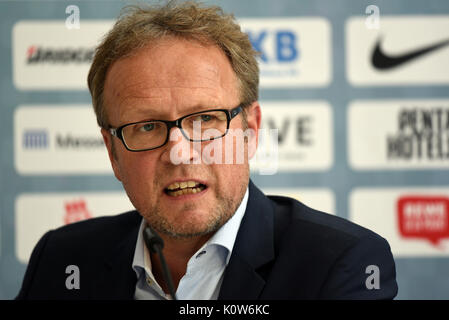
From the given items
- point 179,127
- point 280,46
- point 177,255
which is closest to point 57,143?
point 280,46

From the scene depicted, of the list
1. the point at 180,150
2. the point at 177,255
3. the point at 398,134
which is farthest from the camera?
the point at 398,134

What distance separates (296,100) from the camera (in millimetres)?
2154

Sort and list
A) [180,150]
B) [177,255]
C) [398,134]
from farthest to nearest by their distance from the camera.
Answer: 1. [398,134]
2. [177,255]
3. [180,150]

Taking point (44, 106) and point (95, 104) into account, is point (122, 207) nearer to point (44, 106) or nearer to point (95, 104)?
point (44, 106)

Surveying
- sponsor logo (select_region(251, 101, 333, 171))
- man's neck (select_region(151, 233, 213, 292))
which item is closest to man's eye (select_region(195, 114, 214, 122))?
man's neck (select_region(151, 233, 213, 292))

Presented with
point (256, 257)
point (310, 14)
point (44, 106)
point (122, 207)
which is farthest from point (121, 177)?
point (310, 14)

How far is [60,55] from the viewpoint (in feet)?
7.15

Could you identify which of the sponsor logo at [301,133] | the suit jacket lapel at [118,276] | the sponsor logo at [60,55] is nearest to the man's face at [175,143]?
the suit jacket lapel at [118,276]

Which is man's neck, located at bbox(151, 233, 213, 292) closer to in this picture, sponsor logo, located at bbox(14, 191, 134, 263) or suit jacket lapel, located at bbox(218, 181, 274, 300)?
suit jacket lapel, located at bbox(218, 181, 274, 300)

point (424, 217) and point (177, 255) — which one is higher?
point (177, 255)

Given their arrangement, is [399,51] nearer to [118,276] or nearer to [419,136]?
[419,136]

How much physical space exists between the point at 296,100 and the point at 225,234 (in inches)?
50.0

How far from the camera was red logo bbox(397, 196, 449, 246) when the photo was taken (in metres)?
2.15

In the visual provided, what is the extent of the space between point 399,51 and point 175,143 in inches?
61.7
